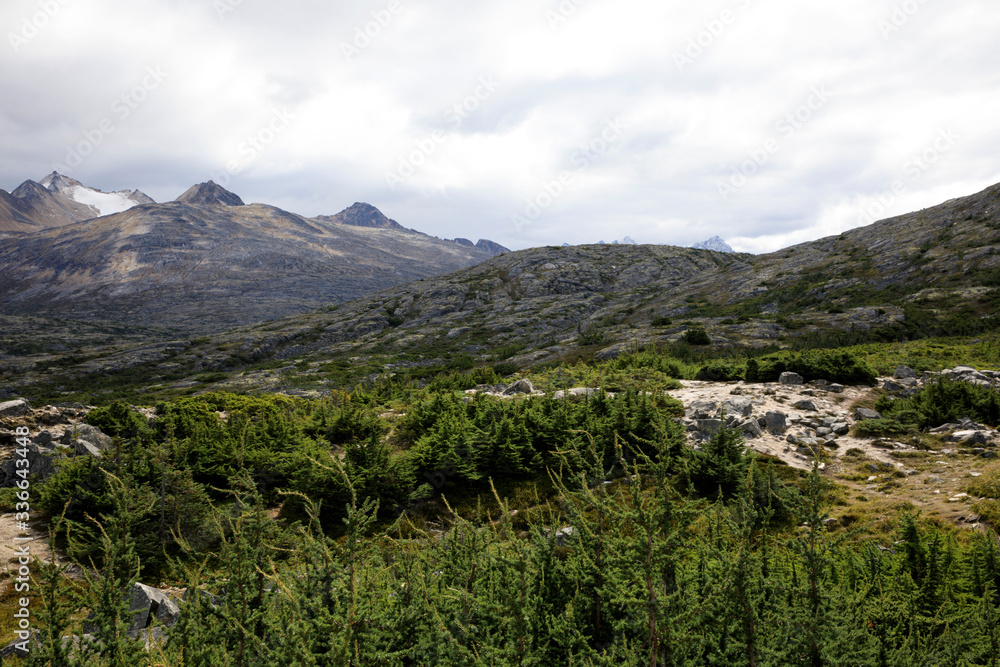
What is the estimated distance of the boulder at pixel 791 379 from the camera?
52.1ft

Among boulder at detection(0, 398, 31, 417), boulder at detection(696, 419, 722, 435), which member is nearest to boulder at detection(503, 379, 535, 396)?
boulder at detection(696, 419, 722, 435)

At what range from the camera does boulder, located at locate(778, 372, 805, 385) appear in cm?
1589

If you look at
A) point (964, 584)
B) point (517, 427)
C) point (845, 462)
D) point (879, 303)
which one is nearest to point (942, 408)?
point (845, 462)

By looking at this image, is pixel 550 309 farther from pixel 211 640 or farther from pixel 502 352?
pixel 211 640

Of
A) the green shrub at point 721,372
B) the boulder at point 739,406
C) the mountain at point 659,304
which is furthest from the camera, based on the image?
the mountain at point 659,304

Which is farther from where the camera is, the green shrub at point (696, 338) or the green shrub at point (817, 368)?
the green shrub at point (696, 338)

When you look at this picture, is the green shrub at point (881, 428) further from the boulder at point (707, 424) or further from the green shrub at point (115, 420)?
the green shrub at point (115, 420)

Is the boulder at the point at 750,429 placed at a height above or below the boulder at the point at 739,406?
below

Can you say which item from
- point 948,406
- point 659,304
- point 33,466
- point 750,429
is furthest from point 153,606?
point 659,304

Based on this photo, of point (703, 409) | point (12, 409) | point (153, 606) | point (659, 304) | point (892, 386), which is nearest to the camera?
point (153, 606)

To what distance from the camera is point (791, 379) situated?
15953 mm

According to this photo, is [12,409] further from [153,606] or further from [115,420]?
[153,606]

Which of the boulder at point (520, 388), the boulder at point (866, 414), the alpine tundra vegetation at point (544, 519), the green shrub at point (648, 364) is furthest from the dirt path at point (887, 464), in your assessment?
the boulder at point (520, 388)

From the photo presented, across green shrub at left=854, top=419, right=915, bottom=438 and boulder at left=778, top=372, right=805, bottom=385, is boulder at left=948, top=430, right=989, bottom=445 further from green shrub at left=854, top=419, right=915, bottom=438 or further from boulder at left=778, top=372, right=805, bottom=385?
boulder at left=778, top=372, right=805, bottom=385
